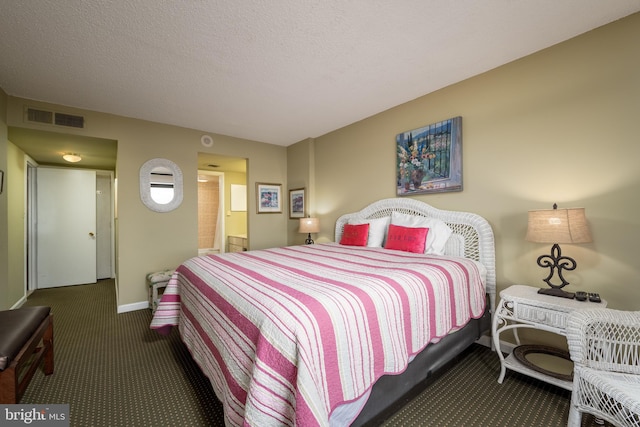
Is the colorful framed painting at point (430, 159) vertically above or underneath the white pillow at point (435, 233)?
above

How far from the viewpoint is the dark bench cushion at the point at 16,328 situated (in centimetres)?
143

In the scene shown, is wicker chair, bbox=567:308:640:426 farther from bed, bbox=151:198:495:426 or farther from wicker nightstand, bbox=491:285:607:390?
bed, bbox=151:198:495:426

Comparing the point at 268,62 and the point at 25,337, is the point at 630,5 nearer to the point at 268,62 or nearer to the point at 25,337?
Result: the point at 268,62

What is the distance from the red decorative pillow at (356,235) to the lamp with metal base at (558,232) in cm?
164

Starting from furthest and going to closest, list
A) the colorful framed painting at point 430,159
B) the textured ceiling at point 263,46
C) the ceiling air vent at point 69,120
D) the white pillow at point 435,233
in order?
the ceiling air vent at point 69,120 → the colorful framed painting at point 430,159 → the white pillow at point 435,233 → the textured ceiling at point 263,46

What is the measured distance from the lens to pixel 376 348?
1.36m

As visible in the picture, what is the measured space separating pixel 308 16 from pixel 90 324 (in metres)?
3.88

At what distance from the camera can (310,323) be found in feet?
3.78

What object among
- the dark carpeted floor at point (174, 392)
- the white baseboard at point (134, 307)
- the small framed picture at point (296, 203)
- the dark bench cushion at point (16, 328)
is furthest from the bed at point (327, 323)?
the small framed picture at point (296, 203)

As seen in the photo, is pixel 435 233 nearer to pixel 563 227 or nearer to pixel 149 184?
pixel 563 227

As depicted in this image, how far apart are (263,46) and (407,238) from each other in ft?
7.14

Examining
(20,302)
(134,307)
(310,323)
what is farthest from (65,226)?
(310,323)

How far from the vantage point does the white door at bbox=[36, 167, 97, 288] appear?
4590 mm

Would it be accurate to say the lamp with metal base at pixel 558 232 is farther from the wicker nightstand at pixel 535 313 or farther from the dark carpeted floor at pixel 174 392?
the dark carpeted floor at pixel 174 392
